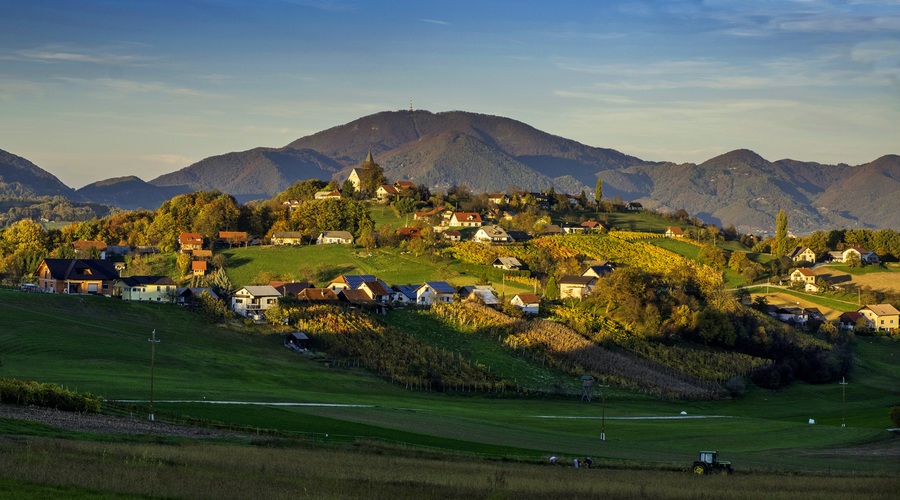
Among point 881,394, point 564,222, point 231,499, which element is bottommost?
point 881,394

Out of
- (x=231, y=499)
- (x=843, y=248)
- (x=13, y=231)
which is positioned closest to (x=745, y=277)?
(x=843, y=248)

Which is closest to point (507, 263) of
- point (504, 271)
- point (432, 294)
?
point (504, 271)

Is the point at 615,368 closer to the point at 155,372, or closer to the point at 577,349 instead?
the point at 577,349

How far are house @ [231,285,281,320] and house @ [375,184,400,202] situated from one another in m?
77.1

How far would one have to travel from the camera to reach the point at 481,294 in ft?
347

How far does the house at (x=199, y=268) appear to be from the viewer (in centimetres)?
11700

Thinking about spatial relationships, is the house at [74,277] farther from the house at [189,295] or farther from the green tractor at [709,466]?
the green tractor at [709,466]

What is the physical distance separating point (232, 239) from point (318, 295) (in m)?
44.5

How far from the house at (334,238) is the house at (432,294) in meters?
32.4

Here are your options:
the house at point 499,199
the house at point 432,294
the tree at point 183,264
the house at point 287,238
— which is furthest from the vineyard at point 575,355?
the house at point 499,199

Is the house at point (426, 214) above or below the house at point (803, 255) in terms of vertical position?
above

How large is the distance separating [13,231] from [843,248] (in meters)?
127

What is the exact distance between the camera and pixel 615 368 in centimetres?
8631

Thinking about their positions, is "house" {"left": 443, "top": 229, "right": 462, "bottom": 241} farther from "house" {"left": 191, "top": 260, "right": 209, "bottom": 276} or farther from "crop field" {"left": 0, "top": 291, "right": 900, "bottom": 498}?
"crop field" {"left": 0, "top": 291, "right": 900, "bottom": 498}
